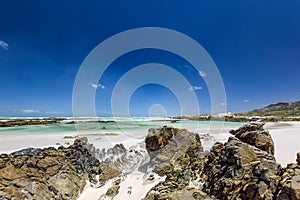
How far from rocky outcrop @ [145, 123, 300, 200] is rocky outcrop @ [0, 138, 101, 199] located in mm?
2923

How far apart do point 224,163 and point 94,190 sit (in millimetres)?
4428

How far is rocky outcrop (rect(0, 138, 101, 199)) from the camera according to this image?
17.4ft

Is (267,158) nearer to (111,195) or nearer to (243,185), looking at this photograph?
(243,185)

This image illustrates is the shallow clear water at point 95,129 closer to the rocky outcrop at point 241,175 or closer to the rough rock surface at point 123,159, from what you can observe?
the rough rock surface at point 123,159

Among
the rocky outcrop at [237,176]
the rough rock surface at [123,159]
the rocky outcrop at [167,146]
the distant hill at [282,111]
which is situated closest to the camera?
the rocky outcrop at [237,176]

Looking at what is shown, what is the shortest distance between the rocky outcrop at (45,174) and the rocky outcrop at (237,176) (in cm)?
→ 292

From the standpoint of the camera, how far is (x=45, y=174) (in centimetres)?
615

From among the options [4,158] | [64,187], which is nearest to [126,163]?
[64,187]

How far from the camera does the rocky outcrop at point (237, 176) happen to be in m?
3.71

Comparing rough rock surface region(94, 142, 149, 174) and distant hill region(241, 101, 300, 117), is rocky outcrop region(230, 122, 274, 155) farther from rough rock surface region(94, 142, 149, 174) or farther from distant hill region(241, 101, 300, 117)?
distant hill region(241, 101, 300, 117)

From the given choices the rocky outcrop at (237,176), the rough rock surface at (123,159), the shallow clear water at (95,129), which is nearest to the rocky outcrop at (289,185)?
the rocky outcrop at (237,176)

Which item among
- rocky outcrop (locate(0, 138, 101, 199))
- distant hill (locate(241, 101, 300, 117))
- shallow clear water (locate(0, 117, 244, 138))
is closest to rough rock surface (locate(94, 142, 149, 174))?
rocky outcrop (locate(0, 138, 101, 199))

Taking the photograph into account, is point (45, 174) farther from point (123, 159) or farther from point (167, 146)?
point (167, 146)

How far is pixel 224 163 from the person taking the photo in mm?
5133
